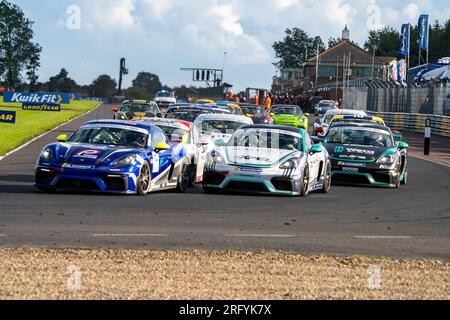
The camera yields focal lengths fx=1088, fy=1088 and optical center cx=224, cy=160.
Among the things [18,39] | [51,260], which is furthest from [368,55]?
[51,260]

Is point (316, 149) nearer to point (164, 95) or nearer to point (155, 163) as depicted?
point (155, 163)

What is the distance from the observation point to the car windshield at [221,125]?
23.7m

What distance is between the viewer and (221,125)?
2381 cm

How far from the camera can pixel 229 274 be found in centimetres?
959

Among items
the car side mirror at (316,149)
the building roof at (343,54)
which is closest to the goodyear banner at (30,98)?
the car side mirror at (316,149)

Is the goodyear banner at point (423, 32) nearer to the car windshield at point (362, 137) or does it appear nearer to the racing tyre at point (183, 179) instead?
the car windshield at point (362, 137)

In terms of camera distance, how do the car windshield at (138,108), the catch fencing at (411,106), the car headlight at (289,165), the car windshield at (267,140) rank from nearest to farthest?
the car headlight at (289,165) < the car windshield at (267,140) < the car windshield at (138,108) < the catch fencing at (411,106)

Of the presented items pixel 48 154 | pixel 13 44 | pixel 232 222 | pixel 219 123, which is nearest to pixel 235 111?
pixel 219 123

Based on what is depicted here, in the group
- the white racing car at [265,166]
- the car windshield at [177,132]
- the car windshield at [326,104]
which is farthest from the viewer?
the car windshield at [326,104]

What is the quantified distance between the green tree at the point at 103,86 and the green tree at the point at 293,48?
31.3m
